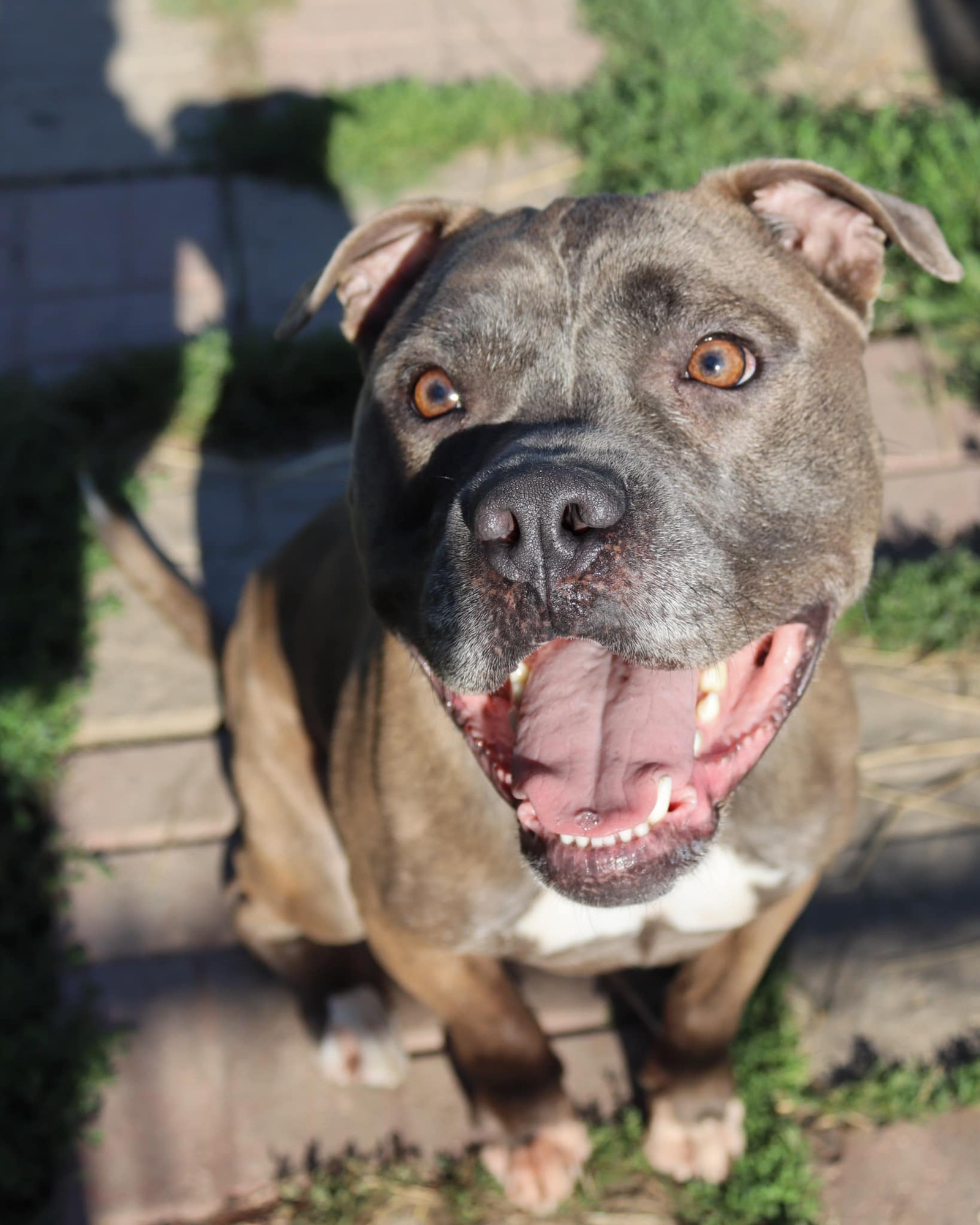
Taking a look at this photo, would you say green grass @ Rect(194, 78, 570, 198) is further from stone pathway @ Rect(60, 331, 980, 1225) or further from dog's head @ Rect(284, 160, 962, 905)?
dog's head @ Rect(284, 160, 962, 905)

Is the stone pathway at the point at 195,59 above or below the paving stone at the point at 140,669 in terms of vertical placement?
above

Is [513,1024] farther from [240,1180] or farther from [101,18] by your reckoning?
[101,18]

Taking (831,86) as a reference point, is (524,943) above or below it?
below

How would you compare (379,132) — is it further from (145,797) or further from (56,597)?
(145,797)

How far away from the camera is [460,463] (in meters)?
2.51

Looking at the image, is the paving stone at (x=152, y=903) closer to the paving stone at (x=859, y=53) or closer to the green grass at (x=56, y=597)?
the green grass at (x=56, y=597)

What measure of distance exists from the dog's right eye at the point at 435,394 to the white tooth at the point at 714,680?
713 millimetres

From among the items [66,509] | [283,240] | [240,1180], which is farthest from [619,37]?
[240,1180]

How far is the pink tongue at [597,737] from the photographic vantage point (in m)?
2.47

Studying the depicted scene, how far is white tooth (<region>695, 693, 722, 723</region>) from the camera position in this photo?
257cm

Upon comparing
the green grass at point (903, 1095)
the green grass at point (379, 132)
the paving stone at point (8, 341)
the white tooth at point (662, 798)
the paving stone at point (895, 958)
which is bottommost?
the green grass at point (903, 1095)

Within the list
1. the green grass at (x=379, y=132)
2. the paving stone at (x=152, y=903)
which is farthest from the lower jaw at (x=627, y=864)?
the green grass at (x=379, y=132)

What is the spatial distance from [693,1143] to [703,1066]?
18 centimetres

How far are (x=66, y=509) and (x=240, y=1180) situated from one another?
2.45 meters
